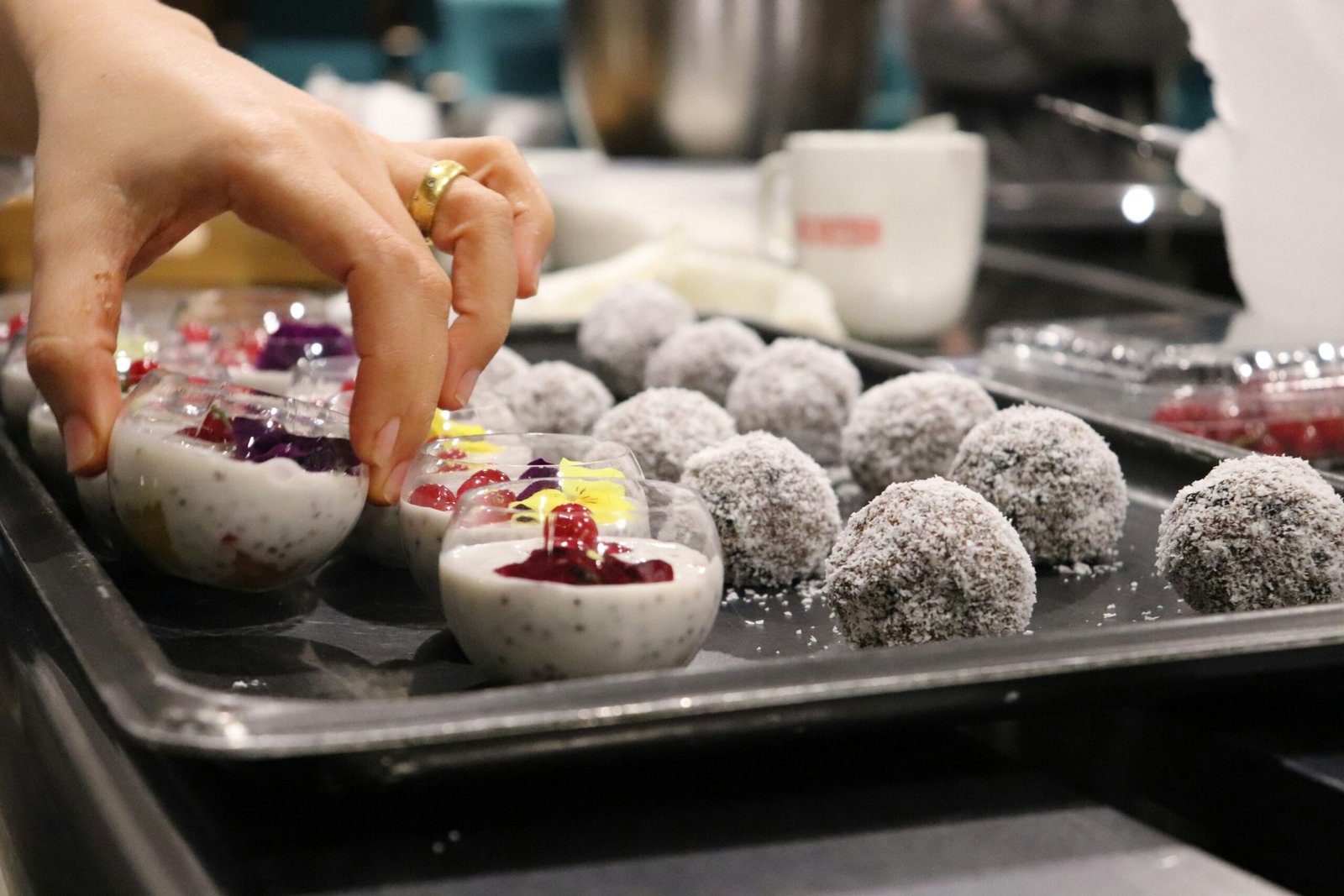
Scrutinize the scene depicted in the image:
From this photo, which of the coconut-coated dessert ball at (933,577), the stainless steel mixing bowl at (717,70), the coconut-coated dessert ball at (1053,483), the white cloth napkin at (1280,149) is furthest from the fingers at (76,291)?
the stainless steel mixing bowl at (717,70)

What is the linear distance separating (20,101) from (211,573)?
38cm

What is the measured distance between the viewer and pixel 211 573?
90 centimetres

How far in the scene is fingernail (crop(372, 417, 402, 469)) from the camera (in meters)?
0.87

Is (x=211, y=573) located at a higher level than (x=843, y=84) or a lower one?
lower

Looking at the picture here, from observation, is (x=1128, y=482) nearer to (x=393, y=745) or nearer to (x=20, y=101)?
(x=393, y=745)

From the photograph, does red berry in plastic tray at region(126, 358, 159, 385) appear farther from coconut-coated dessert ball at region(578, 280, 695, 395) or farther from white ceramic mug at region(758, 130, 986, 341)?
white ceramic mug at region(758, 130, 986, 341)

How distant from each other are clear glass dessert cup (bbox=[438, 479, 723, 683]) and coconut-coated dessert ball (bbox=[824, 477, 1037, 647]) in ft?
0.32

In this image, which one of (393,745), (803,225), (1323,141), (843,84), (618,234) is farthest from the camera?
(843,84)

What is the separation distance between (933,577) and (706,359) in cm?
66

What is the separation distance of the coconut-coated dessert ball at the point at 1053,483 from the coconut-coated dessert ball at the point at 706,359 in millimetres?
424

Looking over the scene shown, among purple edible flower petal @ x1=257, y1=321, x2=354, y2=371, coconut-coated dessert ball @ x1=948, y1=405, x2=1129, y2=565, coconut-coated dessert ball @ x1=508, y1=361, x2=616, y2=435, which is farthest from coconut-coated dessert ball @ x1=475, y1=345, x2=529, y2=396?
coconut-coated dessert ball @ x1=948, y1=405, x2=1129, y2=565

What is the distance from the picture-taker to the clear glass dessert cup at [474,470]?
2.85ft

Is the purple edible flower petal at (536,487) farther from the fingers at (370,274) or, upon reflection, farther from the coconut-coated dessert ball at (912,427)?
the coconut-coated dessert ball at (912,427)

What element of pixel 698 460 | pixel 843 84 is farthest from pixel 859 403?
pixel 843 84
